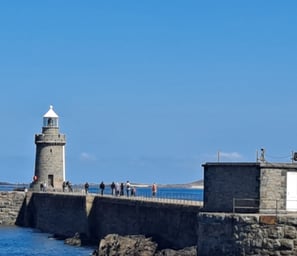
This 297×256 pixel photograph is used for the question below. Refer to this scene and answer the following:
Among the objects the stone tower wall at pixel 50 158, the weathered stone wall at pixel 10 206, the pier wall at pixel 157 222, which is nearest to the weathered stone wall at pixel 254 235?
the pier wall at pixel 157 222

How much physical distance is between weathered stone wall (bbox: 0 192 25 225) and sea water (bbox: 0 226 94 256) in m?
4.08

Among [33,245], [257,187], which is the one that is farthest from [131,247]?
[33,245]

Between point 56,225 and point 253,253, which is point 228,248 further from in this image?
point 56,225

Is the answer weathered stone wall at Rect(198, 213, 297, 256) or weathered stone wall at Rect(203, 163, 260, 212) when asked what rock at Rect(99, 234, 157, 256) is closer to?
weathered stone wall at Rect(203, 163, 260, 212)

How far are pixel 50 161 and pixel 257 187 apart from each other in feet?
105

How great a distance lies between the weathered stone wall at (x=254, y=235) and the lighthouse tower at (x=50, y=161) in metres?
31.4

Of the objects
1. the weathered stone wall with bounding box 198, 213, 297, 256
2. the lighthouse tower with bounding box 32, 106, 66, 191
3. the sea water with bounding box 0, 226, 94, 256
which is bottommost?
the sea water with bounding box 0, 226, 94, 256

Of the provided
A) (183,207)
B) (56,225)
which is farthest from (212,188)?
(56,225)

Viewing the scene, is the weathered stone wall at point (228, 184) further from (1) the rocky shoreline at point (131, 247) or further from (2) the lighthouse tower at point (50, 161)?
(2) the lighthouse tower at point (50, 161)

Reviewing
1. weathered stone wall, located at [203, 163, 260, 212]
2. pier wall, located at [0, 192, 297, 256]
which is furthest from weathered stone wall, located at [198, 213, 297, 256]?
weathered stone wall, located at [203, 163, 260, 212]

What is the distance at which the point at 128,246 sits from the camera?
1416 inches

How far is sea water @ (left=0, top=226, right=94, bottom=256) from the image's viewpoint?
4269cm

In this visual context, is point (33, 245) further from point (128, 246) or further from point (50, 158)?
point (50, 158)

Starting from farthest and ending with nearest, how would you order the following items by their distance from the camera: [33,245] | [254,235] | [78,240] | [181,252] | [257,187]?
1. [33,245]
2. [78,240]
3. [181,252]
4. [257,187]
5. [254,235]
